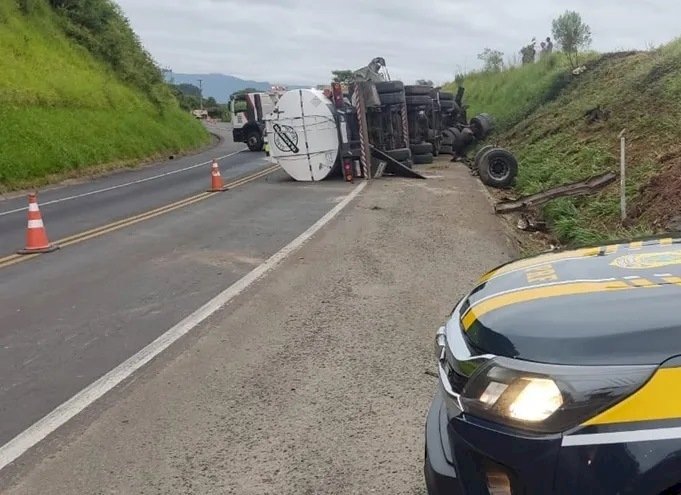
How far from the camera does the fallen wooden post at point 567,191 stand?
11.7m

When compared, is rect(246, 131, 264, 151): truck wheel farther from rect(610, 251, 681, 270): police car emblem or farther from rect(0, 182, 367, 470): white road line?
rect(610, 251, 681, 270): police car emblem

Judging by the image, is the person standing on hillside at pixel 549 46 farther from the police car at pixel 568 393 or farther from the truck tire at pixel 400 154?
the police car at pixel 568 393

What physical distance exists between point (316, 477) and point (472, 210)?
9.97 meters

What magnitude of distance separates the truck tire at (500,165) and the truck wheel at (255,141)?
66.5 ft

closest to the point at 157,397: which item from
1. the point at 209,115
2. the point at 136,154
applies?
the point at 136,154

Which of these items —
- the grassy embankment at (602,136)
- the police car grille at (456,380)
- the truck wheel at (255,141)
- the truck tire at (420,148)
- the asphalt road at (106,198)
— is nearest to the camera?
the police car grille at (456,380)

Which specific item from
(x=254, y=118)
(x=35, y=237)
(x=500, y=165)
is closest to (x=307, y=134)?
(x=500, y=165)

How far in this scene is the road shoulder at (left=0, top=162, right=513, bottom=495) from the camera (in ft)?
12.0

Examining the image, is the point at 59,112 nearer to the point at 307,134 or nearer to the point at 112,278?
the point at 307,134

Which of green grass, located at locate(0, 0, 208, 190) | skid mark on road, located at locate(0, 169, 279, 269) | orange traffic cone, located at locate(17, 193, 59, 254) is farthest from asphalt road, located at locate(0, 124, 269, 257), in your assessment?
green grass, located at locate(0, 0, 208, 190)

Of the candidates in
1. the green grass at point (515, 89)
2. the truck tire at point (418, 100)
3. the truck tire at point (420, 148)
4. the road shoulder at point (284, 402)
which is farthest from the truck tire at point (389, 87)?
the road shoulder at point (284, 402)

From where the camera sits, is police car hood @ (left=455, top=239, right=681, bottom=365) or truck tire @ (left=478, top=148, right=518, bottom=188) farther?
truck tire @ (left=478, top=148, right=518, bottom=188)

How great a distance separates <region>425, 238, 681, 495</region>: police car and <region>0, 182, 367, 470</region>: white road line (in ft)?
8.66

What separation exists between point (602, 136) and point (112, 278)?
36.7ft
